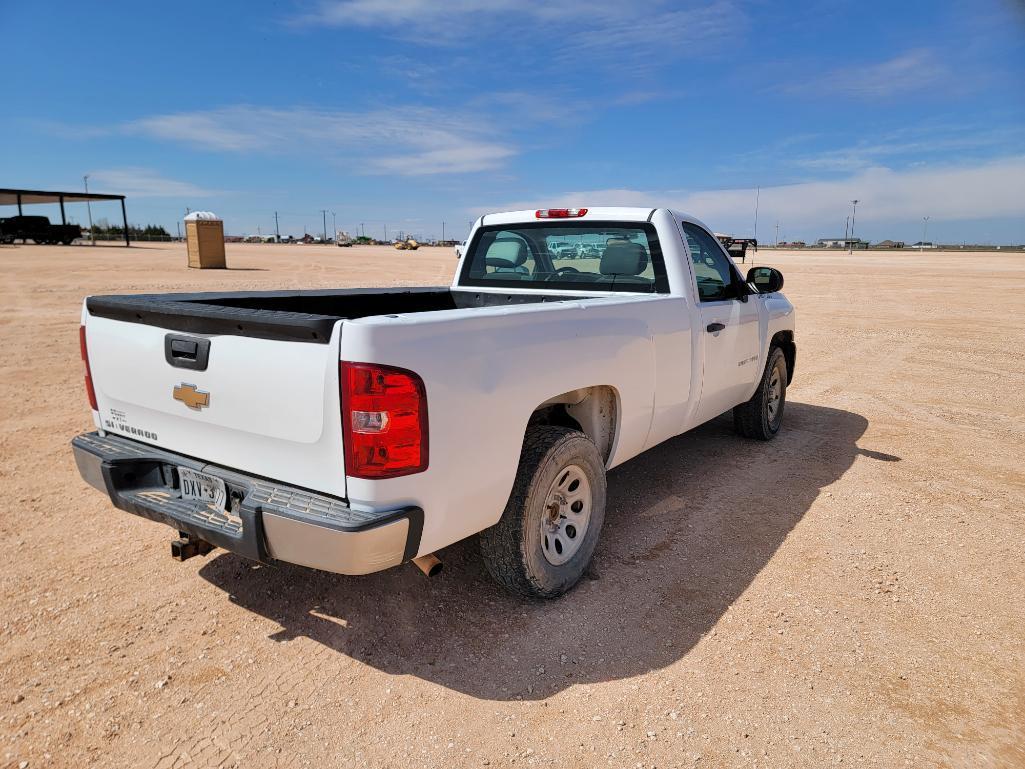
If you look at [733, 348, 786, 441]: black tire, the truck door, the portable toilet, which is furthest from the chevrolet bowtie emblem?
the portable toilet

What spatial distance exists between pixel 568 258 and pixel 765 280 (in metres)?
1.61

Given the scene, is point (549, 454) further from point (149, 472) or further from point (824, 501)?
point (824, 501)

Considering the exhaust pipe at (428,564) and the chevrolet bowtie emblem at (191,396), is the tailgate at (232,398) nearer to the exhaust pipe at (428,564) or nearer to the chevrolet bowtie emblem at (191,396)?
the chevrolet bowtie emblem at (191,396)

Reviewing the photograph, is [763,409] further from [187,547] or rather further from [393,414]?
[187,547]

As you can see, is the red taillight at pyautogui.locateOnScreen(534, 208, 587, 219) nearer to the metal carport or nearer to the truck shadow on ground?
the truck shadow on ground

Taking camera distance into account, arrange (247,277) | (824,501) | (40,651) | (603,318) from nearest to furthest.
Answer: (40,651), (603,318), (824,501), (247,277)

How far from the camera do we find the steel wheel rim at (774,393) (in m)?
5.99

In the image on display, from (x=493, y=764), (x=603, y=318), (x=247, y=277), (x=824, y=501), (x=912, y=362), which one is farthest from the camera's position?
(x=247, y=277)

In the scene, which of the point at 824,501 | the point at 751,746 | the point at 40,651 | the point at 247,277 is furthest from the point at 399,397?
the point at 247,277

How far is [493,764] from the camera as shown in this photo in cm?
235

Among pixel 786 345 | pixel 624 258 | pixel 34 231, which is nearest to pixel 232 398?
pixel 624 258

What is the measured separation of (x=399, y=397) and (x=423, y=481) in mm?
339

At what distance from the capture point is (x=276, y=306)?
4207 millimetres

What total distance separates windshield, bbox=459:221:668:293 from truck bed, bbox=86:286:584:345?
19 cm
